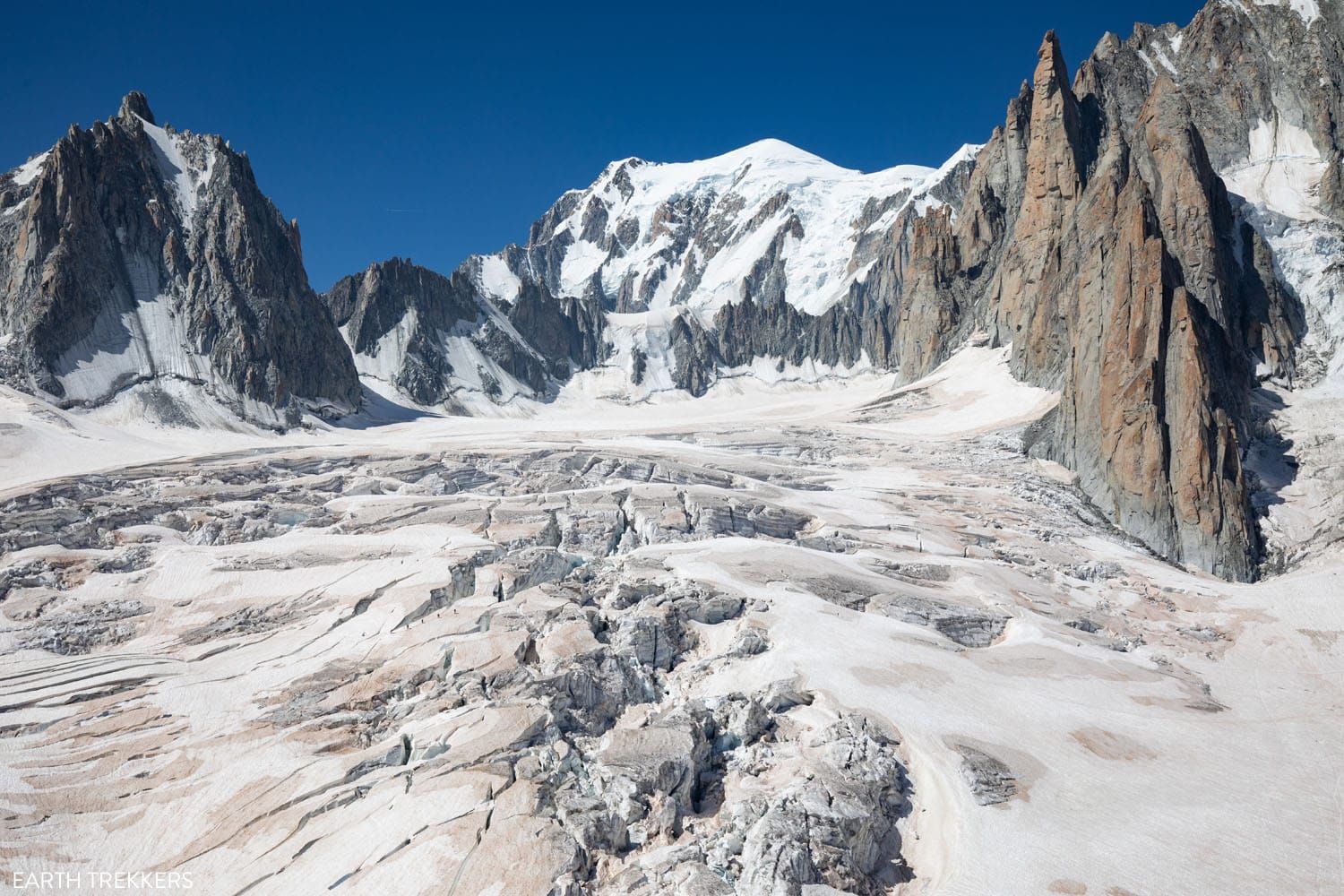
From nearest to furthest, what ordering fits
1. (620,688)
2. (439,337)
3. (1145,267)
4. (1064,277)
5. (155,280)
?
(620,688) < (1145,267) < (1064,277) < (155,280) < (439,337)

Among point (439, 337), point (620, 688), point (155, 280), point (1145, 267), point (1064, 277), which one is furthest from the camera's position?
point (439, 337)

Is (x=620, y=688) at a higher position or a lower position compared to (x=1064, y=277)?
lower

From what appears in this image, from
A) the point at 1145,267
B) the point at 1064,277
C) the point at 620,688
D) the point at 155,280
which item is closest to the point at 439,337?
the point at 155,280

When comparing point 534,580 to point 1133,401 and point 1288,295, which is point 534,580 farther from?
point 1288,295

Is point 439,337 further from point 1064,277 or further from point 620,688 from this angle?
point 620,688

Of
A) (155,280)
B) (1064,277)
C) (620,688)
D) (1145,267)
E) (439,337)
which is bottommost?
(620,688)

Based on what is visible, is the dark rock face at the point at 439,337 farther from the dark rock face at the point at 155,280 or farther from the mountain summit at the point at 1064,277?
the dark rock face at the point at 155,280

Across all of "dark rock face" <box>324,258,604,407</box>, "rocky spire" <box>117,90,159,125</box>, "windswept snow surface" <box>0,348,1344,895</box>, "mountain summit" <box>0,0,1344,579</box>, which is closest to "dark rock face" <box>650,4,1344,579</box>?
"mountain summit" <box>0,0,1344,579</box>
